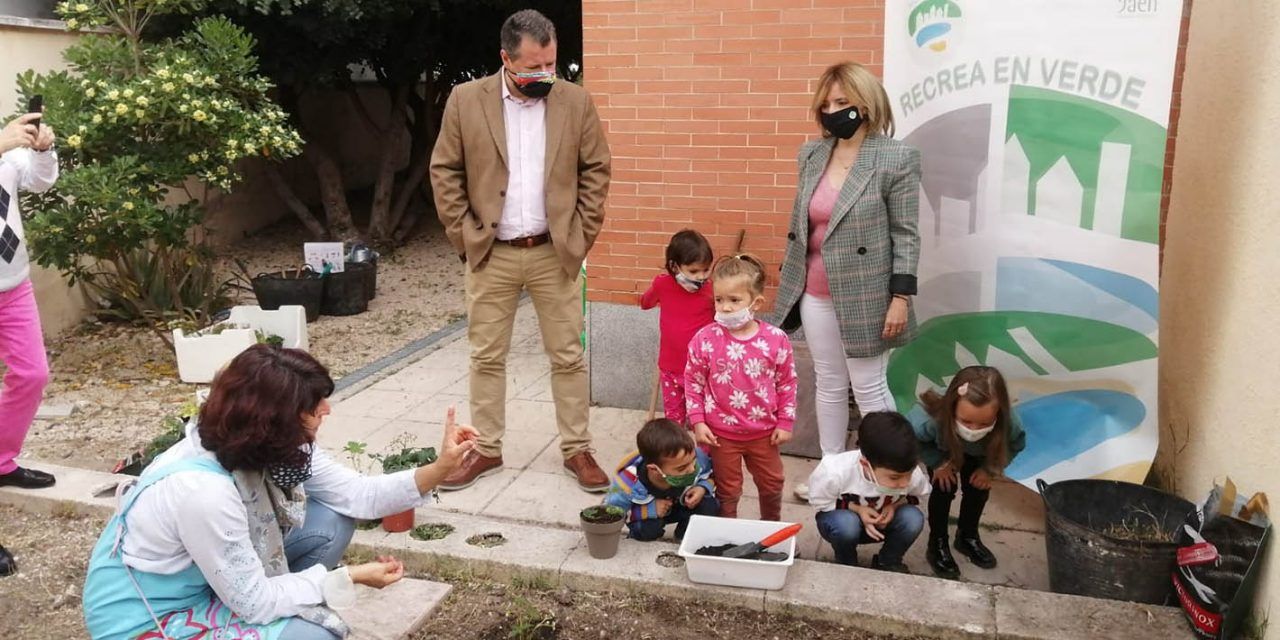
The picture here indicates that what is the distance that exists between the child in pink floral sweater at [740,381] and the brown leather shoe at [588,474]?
0.77 m

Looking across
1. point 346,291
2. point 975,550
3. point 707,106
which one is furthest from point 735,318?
point 346,291

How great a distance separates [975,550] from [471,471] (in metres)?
2.17

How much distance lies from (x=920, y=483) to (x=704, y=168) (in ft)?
6.95

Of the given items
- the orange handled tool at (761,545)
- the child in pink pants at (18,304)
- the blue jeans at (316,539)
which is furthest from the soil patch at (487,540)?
the child in pink pants at (18,304)

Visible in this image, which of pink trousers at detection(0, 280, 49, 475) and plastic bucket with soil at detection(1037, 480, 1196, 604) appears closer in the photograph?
plastic bucket with soil at detection(1037, 480, 1196, 604)

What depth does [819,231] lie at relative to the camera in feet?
12.5

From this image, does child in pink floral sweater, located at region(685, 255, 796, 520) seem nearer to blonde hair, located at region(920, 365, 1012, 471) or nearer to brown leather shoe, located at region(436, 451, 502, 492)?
blonde hair, located at region(920, 365, 1012, 471)

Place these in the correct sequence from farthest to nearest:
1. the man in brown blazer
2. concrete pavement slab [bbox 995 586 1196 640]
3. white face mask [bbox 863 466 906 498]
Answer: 1. the man in brown blazer
2. white face mask [bbox 863 466 906 498]
3. concrete pavement slab [bbox 995 586 1196 640]

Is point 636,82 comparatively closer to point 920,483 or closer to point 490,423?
point 490,423

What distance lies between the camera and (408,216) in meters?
11.4

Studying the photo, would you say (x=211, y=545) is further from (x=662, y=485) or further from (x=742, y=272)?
(x=742, y=272)

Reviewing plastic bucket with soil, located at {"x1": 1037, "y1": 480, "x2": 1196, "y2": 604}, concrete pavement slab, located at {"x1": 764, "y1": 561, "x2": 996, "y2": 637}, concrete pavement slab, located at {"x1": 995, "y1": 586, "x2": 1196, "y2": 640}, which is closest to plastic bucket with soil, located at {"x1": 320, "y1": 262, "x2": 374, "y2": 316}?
concrete pavement slab, located at {"x1": 764, "y1": 561, "x2": 996, "y2": 637}

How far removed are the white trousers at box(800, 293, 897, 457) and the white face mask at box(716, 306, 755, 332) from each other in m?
Result: 0.49

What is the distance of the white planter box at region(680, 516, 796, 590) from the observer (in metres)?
3.21
